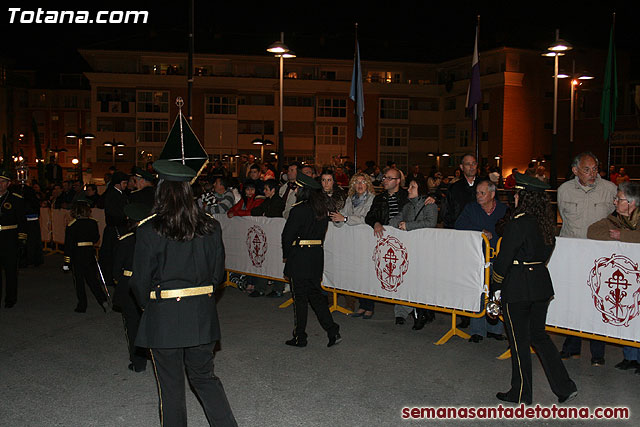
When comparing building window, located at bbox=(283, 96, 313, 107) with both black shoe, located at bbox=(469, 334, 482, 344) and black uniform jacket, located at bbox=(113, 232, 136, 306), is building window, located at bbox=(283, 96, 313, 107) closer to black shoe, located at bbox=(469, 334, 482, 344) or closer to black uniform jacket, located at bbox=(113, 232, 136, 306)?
black shoe, located at bbox=(469, 334, 482, 344)

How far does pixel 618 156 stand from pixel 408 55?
21017 millimetres

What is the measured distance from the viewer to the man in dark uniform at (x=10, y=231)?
34.6ft

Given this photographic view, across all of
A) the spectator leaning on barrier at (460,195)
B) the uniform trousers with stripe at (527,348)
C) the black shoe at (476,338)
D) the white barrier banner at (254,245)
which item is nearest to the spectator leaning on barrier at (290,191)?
the white barrier banner at (254,245)

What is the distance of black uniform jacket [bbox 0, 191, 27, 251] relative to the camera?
1053 centimetres

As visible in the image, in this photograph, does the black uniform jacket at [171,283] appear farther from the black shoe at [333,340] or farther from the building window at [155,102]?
the building window at [155,102]

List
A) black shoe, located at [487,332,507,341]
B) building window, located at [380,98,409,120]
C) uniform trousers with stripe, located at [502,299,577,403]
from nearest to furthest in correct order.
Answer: uniform trousers with stripe, located at [502,299,577,403] → black shoe, located at [487,332,507,341] → building window, located at [380,98,409,120]

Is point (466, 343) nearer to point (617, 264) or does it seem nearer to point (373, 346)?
point (373, 346)

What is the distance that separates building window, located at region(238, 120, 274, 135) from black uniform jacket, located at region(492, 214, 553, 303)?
5069 cm

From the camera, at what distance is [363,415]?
576cm

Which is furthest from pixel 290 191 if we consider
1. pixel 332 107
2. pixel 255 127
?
pixel 332 107

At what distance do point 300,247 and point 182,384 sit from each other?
3.54m

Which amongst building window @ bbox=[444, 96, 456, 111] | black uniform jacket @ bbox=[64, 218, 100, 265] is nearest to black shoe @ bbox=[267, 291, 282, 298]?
black uniform jacket @ bbox=[64, 218, 100, 265]

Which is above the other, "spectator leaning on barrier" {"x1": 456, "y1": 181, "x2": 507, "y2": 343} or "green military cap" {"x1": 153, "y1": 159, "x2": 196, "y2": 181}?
"green military cap" {"x1": 153, "y1": 159, "x2": 196, "y2": 181}

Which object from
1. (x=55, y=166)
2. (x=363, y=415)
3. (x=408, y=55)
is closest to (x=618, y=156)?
(x=408, y=55)
